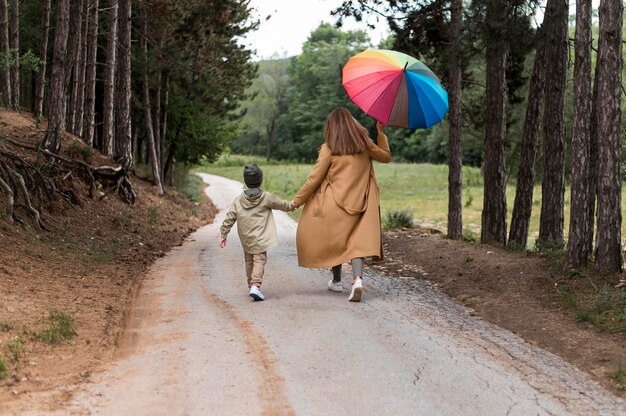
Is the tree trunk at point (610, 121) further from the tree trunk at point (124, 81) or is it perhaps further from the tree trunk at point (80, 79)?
the tree trunk at point (80, 79)

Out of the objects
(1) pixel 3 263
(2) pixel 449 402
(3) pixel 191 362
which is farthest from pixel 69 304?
(2) pixel 449 402

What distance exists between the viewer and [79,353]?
6.86m

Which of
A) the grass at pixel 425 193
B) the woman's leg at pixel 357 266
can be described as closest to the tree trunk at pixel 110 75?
the grass at pixel 425 193

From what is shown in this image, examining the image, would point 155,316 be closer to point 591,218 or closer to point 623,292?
point 623,292

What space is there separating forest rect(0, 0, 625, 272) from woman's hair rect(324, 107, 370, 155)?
300 centimetres

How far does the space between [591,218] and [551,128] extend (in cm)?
397

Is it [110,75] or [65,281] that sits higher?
[110,75]

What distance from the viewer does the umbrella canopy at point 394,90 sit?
8.94 meters

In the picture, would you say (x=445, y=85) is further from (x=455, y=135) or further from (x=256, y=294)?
(x=256, y=294)

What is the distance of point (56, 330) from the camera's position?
731 cm

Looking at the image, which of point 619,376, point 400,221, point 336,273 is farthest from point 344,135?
point 400,221

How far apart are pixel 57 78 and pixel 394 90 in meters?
9.54

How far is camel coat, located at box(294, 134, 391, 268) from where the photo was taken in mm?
9148

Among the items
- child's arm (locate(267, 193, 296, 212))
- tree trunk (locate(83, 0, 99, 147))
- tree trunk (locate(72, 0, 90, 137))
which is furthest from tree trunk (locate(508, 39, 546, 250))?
tree trunk (locate(72, 0, 90, 137))
